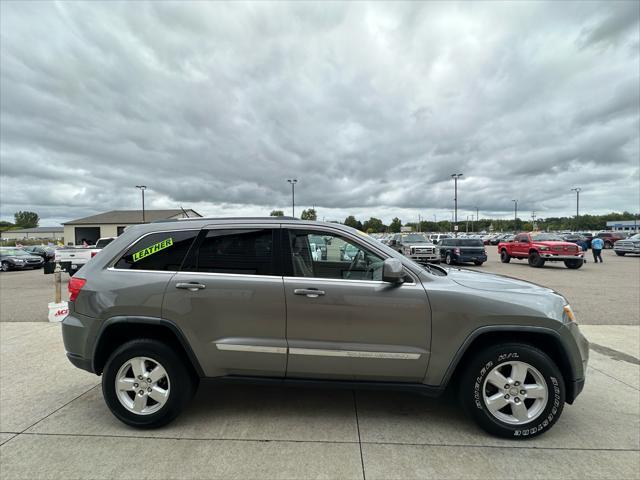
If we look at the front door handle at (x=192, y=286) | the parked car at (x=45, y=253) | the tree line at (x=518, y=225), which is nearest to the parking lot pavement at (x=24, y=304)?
the front door handle at (x=192, y=286)

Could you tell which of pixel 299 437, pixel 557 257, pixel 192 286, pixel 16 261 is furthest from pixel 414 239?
pixel 16 261

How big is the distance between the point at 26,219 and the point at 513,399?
175 m

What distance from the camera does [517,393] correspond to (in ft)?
9.16

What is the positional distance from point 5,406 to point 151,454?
6.25 ft

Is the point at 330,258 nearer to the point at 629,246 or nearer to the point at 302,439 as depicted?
the point at 302,439

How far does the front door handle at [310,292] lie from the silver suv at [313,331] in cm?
1

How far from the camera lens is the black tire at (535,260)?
17.0 metres

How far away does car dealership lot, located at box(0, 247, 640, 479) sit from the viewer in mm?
2428

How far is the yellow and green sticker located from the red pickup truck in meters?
18.3

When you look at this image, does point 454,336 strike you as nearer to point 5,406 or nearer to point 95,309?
point 95,309

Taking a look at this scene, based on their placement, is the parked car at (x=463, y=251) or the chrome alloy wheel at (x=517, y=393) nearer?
the chrome alloy wheel at (x=517, y=393)

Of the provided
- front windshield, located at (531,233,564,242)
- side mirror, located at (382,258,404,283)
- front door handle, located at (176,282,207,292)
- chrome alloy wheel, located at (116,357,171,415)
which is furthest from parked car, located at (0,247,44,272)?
front windshield, located at (531,233,564,242)

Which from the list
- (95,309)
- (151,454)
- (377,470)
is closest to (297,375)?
(377,470)

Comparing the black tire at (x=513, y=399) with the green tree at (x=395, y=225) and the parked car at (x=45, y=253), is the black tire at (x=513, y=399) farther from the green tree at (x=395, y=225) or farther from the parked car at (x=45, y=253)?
the green tree at (x=395, y=225)
